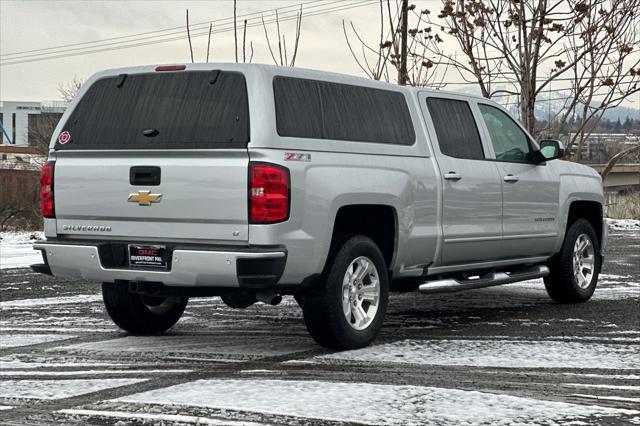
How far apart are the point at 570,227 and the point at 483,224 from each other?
1.97m

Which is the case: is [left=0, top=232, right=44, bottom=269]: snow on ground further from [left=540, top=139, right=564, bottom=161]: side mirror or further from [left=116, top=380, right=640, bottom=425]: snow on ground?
[left=116, top=380, right=640, bottom=425]: snow on ground

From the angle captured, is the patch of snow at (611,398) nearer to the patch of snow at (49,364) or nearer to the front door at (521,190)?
the patch of snow at (49,364)

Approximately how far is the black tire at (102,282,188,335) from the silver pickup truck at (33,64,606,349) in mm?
11

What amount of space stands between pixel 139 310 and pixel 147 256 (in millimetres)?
1372

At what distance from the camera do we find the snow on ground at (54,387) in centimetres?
648

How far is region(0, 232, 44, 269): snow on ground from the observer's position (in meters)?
16.0

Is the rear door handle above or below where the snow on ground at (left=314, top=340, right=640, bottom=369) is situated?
above

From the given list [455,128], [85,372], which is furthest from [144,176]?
[455,128]

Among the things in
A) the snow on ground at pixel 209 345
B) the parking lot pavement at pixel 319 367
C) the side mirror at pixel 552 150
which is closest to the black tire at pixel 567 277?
the parking lot pavement at pixel 319 367

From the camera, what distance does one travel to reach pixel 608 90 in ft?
72.8

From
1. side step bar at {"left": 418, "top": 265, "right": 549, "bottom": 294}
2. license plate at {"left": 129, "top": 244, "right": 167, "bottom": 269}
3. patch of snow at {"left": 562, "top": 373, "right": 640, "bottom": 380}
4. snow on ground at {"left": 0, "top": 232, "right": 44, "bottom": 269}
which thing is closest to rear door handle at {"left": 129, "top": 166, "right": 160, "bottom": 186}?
license plate at {"left": 129, "top": 244, "right": 167, "bottom": 269}

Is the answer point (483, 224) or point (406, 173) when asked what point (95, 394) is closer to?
point (406, 173)

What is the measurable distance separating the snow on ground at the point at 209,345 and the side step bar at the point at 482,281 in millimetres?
1151

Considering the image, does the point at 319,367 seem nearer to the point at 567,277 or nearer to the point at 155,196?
the point at 155,196
